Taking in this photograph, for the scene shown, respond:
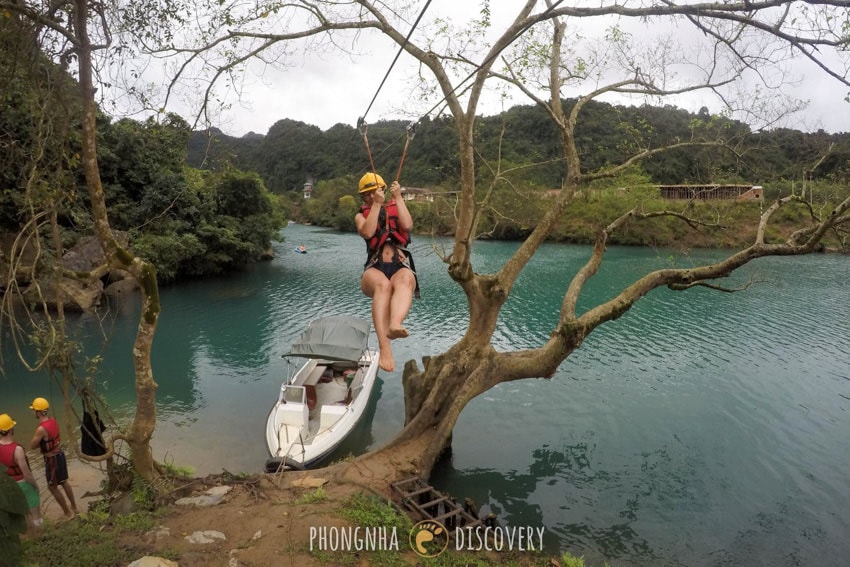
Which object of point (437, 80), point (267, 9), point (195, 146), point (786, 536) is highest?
point (267, 9)

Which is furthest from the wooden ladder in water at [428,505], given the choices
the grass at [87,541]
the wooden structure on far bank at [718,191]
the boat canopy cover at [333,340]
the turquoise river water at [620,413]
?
the wooden structure on far bank at [718,191]

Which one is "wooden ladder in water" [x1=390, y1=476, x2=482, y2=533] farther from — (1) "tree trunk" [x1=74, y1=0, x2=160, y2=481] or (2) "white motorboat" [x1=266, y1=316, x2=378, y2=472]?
(1) "tree trunk" [x1=74, y1=0, x2=160, y2=481]

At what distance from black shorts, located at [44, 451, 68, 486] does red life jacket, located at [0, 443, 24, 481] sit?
77cm

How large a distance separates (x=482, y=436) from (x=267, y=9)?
9.61m

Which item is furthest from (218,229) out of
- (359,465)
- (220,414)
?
(359,465)

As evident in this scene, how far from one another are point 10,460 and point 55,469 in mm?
1100

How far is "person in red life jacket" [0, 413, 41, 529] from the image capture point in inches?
260

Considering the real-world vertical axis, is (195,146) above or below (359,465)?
above

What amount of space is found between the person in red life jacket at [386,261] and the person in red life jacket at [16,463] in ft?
15.3

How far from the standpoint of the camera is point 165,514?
6711 mm

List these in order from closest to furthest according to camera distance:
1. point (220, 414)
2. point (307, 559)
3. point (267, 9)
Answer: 1. point (307, 559)
2. point (267, 9)
3. point (220, 414)

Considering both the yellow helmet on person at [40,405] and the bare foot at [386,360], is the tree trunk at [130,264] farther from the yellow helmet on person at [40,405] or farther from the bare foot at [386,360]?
the bare foot at [386,360]

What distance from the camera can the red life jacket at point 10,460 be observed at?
6586 mm

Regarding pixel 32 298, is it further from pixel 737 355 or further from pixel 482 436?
pixel 737 355
